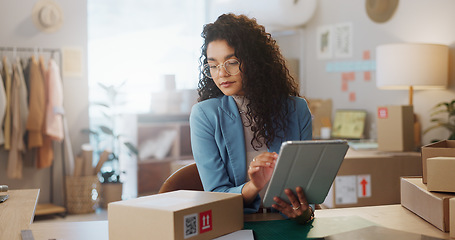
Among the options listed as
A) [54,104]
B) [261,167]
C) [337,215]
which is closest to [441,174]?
[337,215]

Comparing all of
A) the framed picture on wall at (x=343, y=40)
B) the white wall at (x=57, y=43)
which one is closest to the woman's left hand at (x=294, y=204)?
the framed picture on wall at (x=343, y=40)

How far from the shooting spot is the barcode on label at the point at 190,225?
1.19 m

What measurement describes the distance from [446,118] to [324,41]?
66.5 inches

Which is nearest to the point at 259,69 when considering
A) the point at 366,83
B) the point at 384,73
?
the point at 384,73

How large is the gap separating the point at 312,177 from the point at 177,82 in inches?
198

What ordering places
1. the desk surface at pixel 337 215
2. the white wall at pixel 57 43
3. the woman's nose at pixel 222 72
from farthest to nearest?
the white wall at pixel 57 43 < the woman's nose at pixel 222 72 < the desk surface at pixel 337 215

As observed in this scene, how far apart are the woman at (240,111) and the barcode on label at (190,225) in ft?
1.53

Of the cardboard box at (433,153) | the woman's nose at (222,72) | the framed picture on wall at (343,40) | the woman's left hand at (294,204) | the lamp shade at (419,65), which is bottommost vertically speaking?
the woman's left hand at (294,204)

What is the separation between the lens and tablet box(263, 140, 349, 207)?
126 cm

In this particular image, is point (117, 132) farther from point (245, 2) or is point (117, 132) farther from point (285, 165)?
point (285, 165)

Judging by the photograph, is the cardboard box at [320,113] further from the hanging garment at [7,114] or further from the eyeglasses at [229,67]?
the eyeglasses at [229,67]

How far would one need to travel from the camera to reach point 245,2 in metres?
5.21


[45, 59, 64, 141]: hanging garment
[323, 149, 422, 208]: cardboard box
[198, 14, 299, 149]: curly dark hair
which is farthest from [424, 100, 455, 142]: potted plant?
[45, 59, 64, 141]: hanging garment

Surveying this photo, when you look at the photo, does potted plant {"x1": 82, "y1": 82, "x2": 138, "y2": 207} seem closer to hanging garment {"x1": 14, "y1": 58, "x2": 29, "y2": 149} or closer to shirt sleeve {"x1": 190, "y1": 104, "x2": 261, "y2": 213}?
hanging garment {"x1": 14, "y1": 58, "x2": 29, "y2": 149}
